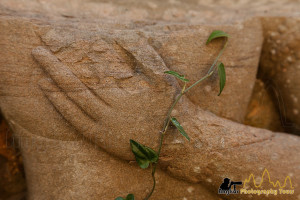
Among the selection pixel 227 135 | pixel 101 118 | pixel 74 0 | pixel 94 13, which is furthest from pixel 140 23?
pixel 227 135

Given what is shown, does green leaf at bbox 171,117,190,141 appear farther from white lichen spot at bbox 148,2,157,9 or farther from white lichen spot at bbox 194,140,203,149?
white lichen spot at bbox 148,2,157,9

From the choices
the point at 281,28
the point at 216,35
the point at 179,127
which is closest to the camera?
the point at 179,127

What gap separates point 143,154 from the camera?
946 mm

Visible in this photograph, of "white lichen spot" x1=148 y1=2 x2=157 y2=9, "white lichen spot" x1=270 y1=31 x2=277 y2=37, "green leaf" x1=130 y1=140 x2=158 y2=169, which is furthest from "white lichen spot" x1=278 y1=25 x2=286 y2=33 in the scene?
"green leaf" x1=130 y1=140 x2=158 y2=169

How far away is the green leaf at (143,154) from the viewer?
3.08 feet

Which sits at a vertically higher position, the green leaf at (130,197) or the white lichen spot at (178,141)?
the white lichen spot at (178,141)

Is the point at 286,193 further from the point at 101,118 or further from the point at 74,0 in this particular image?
the point at 74,0

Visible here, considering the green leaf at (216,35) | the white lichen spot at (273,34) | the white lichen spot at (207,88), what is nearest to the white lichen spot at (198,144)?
the white lichen spot at (207,88)

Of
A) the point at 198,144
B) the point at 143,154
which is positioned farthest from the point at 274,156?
the point at 143,154

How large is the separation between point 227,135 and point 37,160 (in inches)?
31.2

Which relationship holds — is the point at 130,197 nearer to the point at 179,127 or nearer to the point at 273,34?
the point at 179,127

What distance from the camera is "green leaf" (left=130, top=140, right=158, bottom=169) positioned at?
94cm

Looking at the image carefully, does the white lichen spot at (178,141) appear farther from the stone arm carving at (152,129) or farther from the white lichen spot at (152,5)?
the white lichen spot at (152,5)

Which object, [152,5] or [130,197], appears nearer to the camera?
[130,197]
